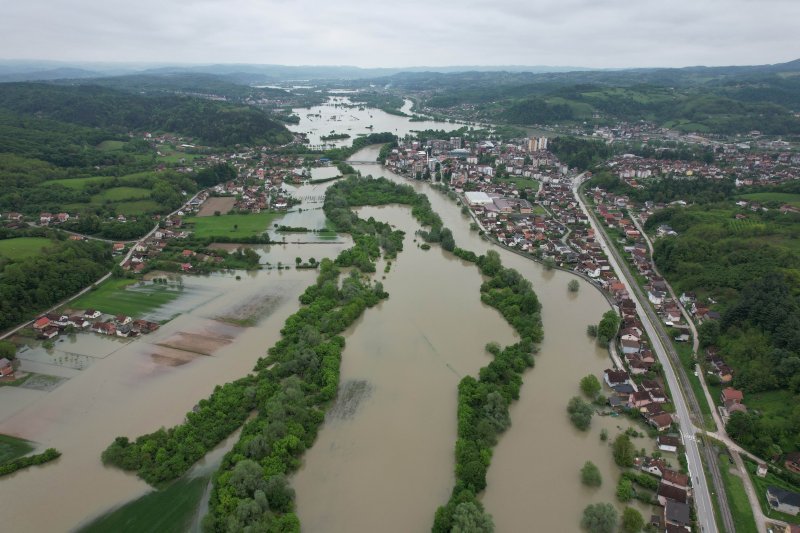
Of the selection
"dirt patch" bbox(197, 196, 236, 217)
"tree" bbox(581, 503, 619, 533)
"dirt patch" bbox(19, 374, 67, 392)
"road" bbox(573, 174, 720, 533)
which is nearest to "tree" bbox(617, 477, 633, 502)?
"tree" bbox(581, 503, 619, 533)

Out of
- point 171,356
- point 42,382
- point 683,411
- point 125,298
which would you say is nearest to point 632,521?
point 683,411

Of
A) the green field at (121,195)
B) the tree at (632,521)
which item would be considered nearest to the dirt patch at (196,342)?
the tree at (632,521)

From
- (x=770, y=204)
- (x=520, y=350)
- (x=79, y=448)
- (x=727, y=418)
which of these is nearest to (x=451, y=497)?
(x=520, y=350)

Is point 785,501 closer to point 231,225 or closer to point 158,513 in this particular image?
point 158,513

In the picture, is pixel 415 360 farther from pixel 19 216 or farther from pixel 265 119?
pixel 265 119

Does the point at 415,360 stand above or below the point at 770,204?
below

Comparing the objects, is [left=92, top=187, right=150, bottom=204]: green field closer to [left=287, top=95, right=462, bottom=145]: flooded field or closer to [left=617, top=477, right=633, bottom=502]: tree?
[left=287, top=95, right=462, bottom=145]: flooded field
